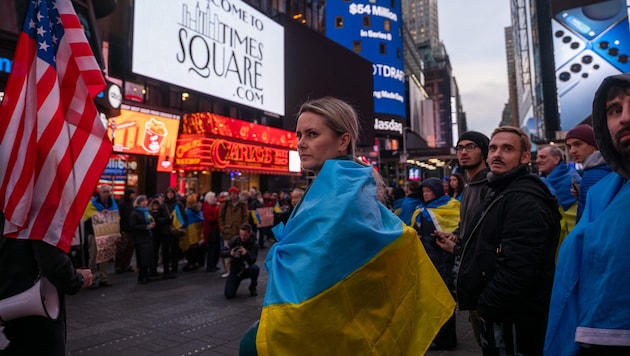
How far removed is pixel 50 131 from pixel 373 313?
119 inches

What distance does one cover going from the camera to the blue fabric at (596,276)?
1.33 m

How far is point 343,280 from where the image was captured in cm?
143

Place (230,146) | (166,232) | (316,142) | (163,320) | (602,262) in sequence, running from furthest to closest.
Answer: (230,146) < (166,232) < (163,320) < (316,142) < (602,262)

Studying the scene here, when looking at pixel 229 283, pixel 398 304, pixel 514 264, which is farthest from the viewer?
pixel 229 283

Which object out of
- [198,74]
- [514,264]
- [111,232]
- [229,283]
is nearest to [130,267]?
[111,232]

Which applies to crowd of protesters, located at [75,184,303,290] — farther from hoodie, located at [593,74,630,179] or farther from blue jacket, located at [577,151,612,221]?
hoodie, located at [593,74,630,179]

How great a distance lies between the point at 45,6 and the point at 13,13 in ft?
22.3

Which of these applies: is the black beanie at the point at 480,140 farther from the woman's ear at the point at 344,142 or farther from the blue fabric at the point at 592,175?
the woman's ear at the point at 344,142

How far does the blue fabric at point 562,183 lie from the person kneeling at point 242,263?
5641mm

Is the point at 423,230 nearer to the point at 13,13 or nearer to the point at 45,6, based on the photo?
the point at 45,6

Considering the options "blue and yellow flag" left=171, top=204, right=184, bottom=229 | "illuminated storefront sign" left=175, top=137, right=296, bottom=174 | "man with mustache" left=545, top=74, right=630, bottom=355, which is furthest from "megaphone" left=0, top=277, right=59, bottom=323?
"illuminated storefront sign" left=175, top=137, right=296, bottom=174

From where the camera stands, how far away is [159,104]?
1956 cm

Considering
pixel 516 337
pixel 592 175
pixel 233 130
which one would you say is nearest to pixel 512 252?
pixel 516 337

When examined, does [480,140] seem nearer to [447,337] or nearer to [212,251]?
[447,337]
